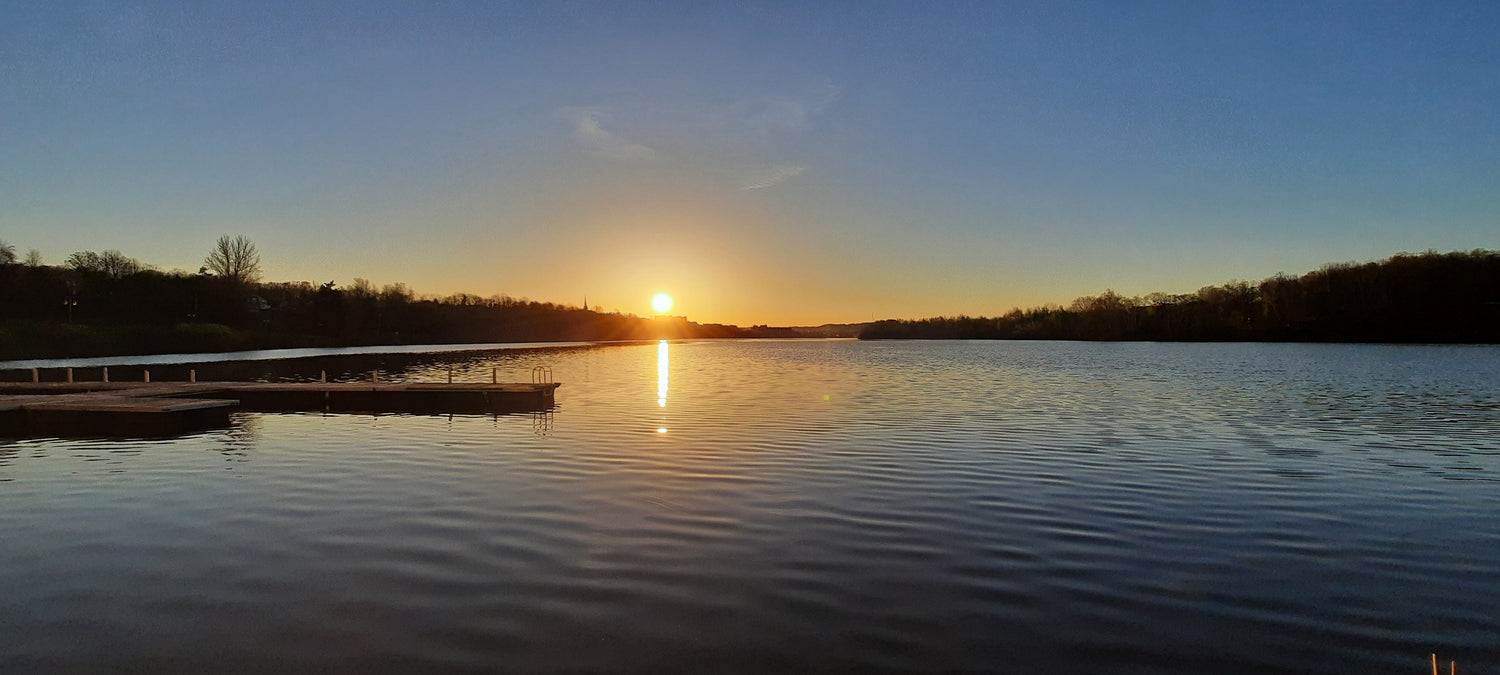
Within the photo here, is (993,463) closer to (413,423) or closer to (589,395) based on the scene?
(413,423)

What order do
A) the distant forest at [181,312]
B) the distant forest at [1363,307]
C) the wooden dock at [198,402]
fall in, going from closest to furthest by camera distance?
the wooden dock at [198,402], the distant forest at [181,312], the distant forest at [1363,307]

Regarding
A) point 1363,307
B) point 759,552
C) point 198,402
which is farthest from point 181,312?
point 1363,307

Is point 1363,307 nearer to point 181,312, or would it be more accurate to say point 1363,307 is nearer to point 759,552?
point 759,552

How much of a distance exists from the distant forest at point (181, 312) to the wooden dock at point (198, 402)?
212ft

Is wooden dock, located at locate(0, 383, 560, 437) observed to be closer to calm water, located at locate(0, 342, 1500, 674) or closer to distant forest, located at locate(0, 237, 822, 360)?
calm water, located at locate(0, 342, 1500, 674)

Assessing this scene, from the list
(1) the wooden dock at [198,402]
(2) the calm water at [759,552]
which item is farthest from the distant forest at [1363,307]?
(1) the wooden dock at [198,402]

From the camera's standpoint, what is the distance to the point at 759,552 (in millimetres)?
10672

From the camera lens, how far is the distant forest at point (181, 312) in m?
89.5

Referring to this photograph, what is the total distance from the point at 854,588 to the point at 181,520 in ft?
35.2

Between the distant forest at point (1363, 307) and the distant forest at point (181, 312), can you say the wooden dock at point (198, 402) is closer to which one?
the distant forest at point (181, 312)

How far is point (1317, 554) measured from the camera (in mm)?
10531

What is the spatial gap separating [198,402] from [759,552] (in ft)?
81.0

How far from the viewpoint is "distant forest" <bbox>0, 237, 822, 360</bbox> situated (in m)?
89.5

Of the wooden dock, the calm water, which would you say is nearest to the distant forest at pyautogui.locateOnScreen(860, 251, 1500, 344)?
the calm water
